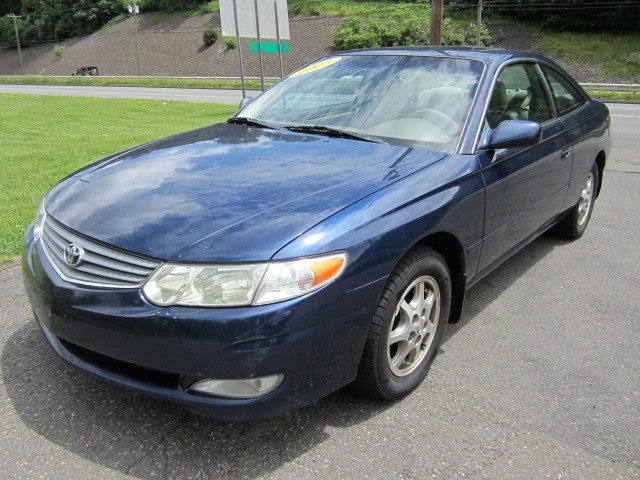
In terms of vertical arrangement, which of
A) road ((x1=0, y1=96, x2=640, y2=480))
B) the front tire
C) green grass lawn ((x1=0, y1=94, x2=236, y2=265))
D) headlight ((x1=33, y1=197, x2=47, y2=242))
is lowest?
green grass lawn ((x1=0, y1=94, x2=236, y2=265))

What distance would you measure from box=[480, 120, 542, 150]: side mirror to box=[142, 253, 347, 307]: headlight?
4.99ft

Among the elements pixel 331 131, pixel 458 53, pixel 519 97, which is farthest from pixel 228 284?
pixel 519 97

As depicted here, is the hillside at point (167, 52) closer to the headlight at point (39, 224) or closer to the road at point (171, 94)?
the road at point (171, 94)

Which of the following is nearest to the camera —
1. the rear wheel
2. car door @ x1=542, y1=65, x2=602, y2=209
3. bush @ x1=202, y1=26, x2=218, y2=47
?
car door @ x1=542, y1=65, x2=602, y2=209

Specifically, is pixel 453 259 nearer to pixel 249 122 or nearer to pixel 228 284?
pixel 228 284

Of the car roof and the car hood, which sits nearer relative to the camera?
the car hood

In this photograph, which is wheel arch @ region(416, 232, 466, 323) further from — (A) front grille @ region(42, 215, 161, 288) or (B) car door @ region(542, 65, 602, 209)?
(B) car door @ region(542, 65, 602, 209)

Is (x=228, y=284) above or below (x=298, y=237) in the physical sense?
below

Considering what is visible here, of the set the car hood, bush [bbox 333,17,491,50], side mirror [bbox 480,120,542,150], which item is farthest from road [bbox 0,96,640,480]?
bush [bbox 333,17,491,50]

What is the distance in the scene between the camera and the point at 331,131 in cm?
336

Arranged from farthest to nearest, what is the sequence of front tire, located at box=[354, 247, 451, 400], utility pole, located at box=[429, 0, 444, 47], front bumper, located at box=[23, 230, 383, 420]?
utility pole, located at box=[429, 0, 444, 47], front tire, located at box=[354, 247, 451, 400], front bumper, located at box=[23, 230, 383, 420]

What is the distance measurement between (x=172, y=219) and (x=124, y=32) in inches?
2962

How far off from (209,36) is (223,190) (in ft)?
190

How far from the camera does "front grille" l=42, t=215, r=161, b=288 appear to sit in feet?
7.18
